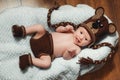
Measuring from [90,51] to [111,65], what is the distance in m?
0.20

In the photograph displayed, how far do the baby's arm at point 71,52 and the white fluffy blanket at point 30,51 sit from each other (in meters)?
0.02

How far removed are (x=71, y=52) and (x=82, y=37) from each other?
0.10 metres

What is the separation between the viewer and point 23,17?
1.41 meters

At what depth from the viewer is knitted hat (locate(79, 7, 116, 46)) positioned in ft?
4.41

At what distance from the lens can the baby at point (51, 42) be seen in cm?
133

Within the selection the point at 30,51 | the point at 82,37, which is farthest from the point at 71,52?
the point at 30,51

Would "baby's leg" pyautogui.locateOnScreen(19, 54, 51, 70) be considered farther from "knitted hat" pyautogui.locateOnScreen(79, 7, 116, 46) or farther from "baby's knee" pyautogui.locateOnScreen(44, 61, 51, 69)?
"knitted hat" pyautogui.locateOnScreen(79, 7, 116, 46)

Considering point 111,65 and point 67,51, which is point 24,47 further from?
point 111,65

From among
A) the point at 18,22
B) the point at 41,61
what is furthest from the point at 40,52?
the point at 18,22

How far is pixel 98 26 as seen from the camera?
1.34 meters

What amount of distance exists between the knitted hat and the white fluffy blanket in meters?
0.05

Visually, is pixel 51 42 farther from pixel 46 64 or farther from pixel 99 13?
pixel 99 13

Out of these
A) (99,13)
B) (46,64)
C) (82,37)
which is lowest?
(46,64)

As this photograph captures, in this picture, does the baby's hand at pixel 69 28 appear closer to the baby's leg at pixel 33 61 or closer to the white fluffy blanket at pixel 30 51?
the white fluffy blanket at pixel 30 51
